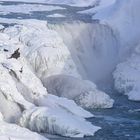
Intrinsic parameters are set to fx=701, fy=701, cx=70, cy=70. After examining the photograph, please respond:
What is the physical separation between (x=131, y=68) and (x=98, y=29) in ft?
10.6

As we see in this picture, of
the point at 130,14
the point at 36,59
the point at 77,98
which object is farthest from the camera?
the point at 130,14

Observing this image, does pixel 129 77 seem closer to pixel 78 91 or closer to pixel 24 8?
pixel 78 91

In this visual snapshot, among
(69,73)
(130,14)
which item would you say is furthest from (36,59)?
(130,14)

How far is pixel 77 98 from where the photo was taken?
25.5m

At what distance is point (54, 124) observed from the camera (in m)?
21.6

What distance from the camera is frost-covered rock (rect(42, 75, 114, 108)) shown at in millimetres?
25109

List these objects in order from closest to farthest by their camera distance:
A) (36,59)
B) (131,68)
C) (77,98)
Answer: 1. (77,98)
2. (36,59)
3. (131,68)

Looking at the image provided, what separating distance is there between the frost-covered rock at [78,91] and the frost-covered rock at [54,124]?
3060mm

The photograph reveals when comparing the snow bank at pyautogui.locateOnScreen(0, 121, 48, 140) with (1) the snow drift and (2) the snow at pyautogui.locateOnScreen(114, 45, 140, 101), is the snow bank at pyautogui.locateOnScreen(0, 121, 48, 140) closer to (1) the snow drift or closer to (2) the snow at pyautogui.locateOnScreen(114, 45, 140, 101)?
(2) the snow at pyautogui.locateOnScreen(114, 45, 140, 101)

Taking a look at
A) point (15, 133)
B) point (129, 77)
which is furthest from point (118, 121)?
point (129, 77)

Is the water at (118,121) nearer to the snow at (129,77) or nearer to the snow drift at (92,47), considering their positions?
the snow at (129,77)

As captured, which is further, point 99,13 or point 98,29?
point 99,13

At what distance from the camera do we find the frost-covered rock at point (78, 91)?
82.4 feet

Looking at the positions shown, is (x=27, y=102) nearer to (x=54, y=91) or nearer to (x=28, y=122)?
(x=28, y=122)
